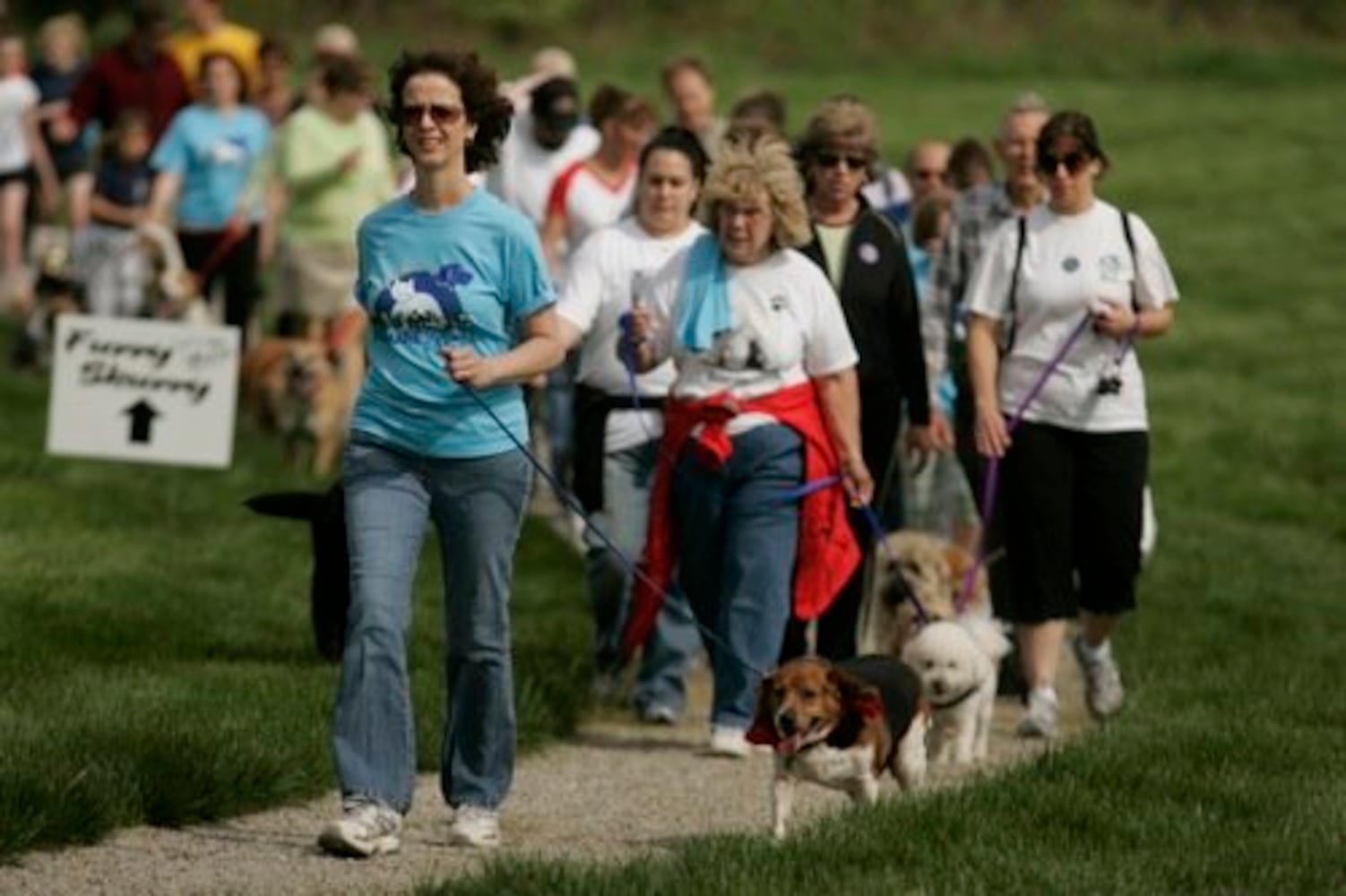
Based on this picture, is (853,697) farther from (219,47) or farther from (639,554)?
(219,47)

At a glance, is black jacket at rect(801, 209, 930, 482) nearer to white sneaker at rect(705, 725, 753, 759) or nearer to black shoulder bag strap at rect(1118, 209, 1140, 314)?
black shoulder bag strap at rect(1118, 209, 1140, 314)

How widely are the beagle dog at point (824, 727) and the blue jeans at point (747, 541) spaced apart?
133 cm

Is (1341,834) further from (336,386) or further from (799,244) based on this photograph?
(336,386)

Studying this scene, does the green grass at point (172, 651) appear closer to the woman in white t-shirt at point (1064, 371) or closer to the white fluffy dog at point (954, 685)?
the white fluffy dog at point (954, 685)

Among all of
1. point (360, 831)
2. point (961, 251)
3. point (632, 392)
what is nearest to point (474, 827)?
point (360, 831)

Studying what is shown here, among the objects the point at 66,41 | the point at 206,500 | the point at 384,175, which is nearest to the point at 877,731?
the point at 206,500

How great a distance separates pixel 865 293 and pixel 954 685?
1758 mm

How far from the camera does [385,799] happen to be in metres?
9.93

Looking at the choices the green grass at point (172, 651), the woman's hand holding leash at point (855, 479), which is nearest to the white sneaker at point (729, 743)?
the green grass at point (172, 651)

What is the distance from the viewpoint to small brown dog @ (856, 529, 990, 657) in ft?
43.5

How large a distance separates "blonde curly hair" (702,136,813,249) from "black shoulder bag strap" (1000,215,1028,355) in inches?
37.1

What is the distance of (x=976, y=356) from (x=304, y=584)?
362cm

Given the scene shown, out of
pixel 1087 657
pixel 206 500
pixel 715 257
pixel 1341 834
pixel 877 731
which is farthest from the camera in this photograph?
pixel 206 500

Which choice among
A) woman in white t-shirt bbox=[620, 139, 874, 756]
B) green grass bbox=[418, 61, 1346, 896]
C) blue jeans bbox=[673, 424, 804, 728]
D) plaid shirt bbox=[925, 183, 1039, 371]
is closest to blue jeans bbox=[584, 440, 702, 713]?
woman in white t-shirt bbox=[620, 139, 874, 756]
